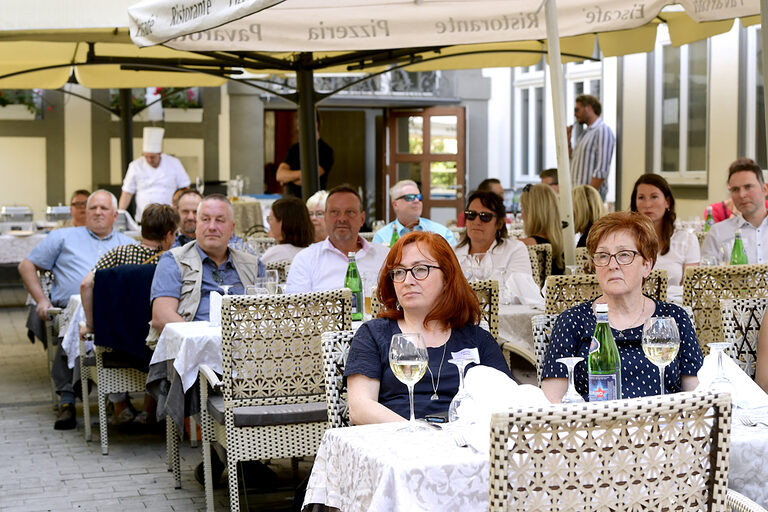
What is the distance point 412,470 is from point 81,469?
384 cm

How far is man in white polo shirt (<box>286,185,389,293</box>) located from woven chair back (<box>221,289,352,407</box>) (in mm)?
1414

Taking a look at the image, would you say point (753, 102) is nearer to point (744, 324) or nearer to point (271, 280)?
point (271, 280)

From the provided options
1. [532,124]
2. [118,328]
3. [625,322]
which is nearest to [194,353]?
[118,328]

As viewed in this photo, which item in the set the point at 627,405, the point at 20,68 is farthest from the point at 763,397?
the point at 20,68

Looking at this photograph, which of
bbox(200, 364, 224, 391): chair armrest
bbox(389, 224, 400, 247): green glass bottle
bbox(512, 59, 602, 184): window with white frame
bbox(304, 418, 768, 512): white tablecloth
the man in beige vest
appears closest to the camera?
bbox(304, 418, 768, 512): white tablecloth

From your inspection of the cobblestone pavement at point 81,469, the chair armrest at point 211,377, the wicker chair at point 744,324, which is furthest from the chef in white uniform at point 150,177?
the wicker chair at point 744,324

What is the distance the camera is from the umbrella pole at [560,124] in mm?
6070

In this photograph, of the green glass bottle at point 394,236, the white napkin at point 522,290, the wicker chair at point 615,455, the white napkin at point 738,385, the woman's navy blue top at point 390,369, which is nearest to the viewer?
the wicker chair at point 615,455

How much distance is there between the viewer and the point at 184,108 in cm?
1970

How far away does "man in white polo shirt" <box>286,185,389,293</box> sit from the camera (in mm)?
6273

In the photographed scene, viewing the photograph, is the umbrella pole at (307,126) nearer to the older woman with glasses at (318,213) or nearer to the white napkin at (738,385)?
the older woman with glasses at (318,213)

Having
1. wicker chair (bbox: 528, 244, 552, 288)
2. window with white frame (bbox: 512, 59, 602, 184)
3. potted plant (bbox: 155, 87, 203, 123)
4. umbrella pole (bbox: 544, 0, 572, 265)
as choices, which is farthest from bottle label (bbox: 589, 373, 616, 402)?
potted plant (bbox: 155, 87, 203, 123)

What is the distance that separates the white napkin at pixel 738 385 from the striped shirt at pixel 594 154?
7.89 m

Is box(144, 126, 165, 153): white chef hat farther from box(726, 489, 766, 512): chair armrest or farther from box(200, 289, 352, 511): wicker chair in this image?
box(726, 489, 766, 512): chair armrest
